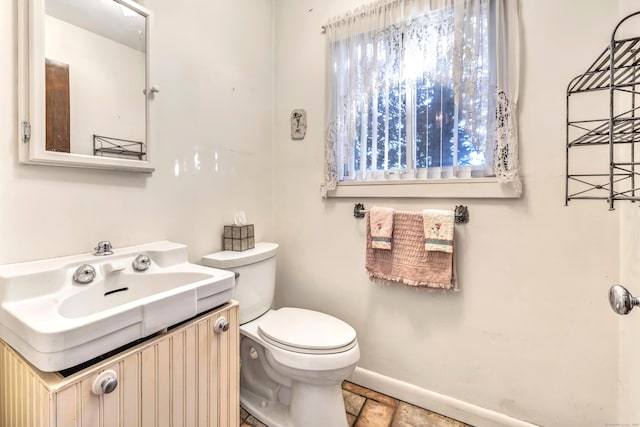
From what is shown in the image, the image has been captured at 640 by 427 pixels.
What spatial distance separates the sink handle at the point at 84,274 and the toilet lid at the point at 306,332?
68 centimetres

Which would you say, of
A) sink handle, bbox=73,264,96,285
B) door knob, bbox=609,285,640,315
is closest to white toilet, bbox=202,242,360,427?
sink handle, bbox=73,264,96,285

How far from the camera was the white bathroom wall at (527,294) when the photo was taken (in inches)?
43.8

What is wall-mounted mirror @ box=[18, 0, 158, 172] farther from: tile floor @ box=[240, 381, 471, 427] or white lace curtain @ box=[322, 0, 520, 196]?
tile floor @ box=[240, 381, 471, 427]

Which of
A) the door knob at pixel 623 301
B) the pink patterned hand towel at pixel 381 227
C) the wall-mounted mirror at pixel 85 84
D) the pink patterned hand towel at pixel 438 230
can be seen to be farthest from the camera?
the pink patterned hand towel at pixel 381 227

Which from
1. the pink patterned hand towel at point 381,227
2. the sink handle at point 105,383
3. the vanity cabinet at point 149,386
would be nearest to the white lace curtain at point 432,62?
the pink patterned hand towel at point 381,227

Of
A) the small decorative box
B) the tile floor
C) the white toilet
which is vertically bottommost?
the tile floor

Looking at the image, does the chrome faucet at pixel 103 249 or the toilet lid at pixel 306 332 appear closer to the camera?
the chrome faucet at pixel 103 249

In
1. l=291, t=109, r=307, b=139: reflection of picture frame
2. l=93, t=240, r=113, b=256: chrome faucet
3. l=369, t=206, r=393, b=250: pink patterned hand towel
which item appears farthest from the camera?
l=291, t=109, r=307, b=139: reflection of picture frame

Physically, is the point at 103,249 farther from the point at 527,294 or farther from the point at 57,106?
the point at 527,294

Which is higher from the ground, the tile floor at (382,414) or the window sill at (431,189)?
the window sill at (431,189)

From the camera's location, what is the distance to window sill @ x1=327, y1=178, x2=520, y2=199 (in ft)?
4.07

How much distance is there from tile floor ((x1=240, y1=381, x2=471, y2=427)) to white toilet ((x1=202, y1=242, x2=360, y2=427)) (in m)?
0.13

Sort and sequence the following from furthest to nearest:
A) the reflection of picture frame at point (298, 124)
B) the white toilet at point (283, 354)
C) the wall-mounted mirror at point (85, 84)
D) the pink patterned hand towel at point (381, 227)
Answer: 1. the reflection of picture frame at point (298, 124)
2. the pink patterned hand towel at point (381, 227)
3. the white toilet at point (283, 354)
4. the wall-mounted mirror at point (85, 84)

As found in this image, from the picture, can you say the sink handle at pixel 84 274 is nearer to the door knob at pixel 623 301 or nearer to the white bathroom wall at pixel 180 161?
the white bathroom wall at pixel 180 161
